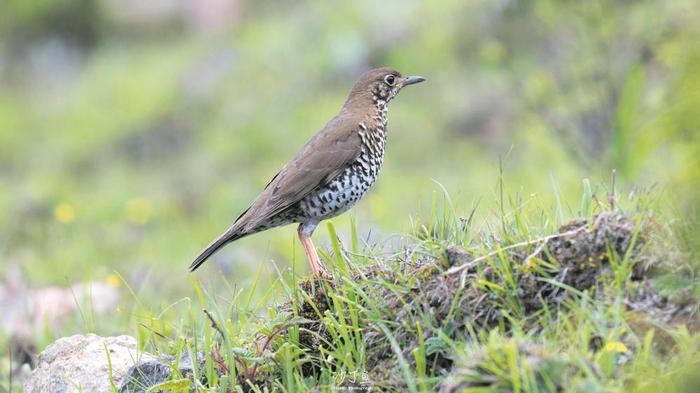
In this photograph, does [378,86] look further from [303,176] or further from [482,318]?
[482,318]

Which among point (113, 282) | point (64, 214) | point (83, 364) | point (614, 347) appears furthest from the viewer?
point (64, 214)

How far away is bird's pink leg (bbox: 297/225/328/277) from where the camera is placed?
16.4 ft

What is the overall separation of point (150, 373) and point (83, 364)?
343mm

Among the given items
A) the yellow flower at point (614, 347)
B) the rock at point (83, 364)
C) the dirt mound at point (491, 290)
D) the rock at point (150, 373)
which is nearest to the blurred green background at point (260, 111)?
the rock at point (83, 364)

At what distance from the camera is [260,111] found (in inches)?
561

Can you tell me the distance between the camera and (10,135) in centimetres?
1653

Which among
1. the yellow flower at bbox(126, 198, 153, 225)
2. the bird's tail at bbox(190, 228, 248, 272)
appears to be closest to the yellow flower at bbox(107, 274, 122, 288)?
the bird's tail at bbox(190, 228, 248, 272)

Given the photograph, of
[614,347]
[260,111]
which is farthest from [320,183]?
[260,111]

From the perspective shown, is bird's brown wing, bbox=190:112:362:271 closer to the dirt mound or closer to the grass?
the grass

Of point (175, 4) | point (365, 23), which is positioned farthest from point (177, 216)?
point (175, 4)

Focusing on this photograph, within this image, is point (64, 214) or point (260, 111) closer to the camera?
point (64, 214)

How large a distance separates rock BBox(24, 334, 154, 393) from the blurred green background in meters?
1.08

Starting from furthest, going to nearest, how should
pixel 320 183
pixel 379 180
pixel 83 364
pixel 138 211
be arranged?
pixel 138 211 < pixel 379 180 < pixel 320 183 < pixel 83 364

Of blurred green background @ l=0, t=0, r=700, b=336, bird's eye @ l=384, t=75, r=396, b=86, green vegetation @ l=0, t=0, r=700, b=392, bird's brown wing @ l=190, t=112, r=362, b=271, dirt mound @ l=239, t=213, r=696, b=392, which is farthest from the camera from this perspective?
blurred green background @ l=0, t=0, r=700, b=336
